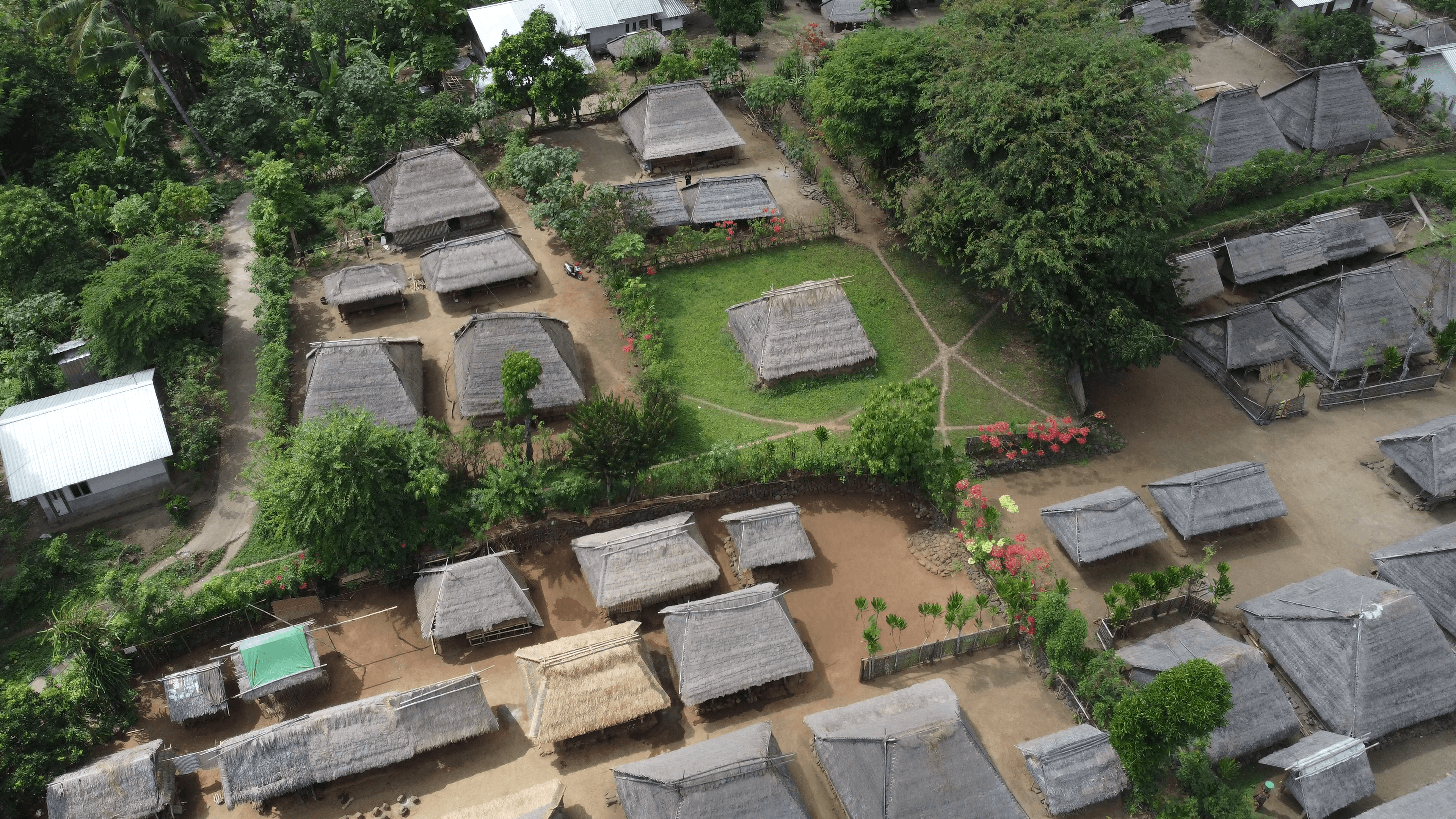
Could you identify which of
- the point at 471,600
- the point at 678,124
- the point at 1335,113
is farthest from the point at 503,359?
the point at 1335,113

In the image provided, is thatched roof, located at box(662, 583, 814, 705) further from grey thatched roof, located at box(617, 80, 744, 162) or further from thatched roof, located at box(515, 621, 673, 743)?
grey thatched roof, located at box(617, 80, 744, 162)

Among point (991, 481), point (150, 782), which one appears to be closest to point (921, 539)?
point (991, 481)

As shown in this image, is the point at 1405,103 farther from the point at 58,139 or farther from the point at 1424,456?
the point at 58,139

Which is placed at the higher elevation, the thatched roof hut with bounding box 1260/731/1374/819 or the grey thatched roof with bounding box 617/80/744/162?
the grey thatched roof with bounding box 617/80/744/162

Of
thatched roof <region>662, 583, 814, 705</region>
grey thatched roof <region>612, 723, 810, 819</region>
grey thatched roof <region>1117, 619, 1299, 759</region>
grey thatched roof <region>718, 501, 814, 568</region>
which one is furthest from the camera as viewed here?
grey thatched roof <region>718, 501, 814, 568</region>

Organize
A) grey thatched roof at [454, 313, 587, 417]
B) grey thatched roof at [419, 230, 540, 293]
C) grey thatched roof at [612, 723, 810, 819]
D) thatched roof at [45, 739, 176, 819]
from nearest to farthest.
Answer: grey thatched roof at [612, 723, 810, 819], thatched roof at [45, 739, 176, 819], grey thatched roof at [454, 313, 587, 417], grey thatched roof at [419, 230, 540, 293]

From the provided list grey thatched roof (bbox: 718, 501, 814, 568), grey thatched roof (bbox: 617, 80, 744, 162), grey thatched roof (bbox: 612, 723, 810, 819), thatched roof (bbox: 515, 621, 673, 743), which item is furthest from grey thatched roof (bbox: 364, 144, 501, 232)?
grey thatched roof (bbox: 612, 723, 810, 819)

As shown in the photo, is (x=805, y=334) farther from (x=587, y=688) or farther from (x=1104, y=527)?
(x=587, y=688)

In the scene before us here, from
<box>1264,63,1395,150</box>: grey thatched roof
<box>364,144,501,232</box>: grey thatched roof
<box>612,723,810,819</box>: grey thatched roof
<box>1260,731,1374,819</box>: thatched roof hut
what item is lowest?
<box>1260,731,1374,819</box>: thatched roof hut

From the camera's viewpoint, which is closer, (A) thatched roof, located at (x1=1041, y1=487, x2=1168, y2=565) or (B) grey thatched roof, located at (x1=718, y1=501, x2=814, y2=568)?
(B) grey thatched roof, located at (x1=718, y1=501, x2=814, y2=568)
